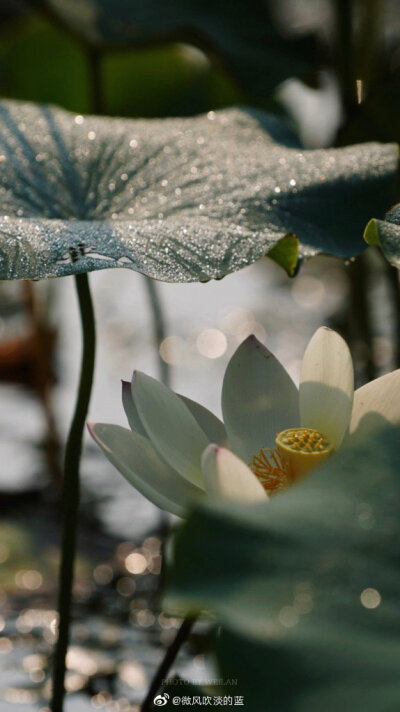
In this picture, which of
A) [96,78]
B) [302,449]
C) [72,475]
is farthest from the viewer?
[96,78]

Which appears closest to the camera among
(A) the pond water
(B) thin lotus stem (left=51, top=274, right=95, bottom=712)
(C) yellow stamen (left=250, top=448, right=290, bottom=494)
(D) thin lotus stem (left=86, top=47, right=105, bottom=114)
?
(C) yellow stamen (left=250, top=448, right=290, bottom=494)

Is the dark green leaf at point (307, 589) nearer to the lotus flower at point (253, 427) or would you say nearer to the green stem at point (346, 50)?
the lotus flower at point (253, 427)

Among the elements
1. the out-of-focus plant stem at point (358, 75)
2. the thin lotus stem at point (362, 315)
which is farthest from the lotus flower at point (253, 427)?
the thin lotus stem at point (362, 315)

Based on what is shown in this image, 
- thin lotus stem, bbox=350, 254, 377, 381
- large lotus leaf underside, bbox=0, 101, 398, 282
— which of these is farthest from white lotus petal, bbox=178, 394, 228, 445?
thin lotus stem, bbox=350, 254, 377, 381

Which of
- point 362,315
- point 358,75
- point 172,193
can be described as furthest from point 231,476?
point 358,75

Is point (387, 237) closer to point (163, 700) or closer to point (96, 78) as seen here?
point (163, 700)

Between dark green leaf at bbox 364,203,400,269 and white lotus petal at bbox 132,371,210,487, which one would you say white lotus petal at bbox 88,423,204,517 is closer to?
white lotus petal at bbox 132,371,210,487

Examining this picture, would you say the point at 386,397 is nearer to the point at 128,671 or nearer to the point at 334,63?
the point at 128,671
